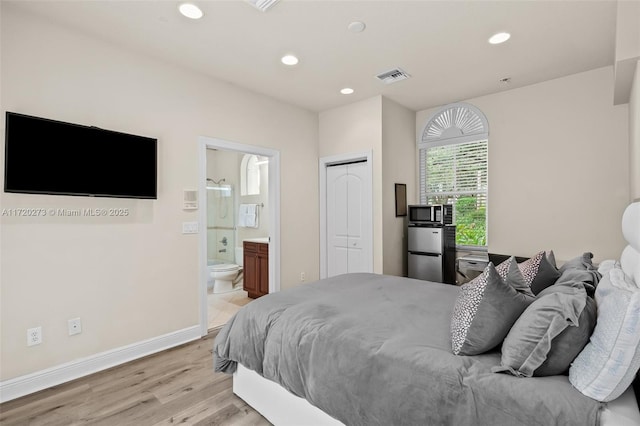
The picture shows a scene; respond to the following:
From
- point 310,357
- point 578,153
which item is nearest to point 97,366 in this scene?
point 310,357

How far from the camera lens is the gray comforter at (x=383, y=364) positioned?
1.11m

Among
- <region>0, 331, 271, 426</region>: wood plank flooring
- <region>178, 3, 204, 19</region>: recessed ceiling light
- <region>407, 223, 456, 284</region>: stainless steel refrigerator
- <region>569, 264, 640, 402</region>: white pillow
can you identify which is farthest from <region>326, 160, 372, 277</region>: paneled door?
<region>569, 264, 640, 402</region>: white pillow

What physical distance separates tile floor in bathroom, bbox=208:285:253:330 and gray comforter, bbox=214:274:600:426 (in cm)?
172

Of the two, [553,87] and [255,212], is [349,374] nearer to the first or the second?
[553,87]

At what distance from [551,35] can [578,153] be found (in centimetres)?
146

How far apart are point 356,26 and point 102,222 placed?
2675mm

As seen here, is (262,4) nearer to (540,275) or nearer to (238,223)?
(540,275)

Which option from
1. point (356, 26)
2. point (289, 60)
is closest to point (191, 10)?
point (289, 60)

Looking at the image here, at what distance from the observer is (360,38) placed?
2754 mm

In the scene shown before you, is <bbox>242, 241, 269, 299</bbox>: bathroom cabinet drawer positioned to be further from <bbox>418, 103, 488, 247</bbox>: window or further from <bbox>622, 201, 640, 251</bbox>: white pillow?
<bbox>622, 201, 640, 251</bbox>: white pillow

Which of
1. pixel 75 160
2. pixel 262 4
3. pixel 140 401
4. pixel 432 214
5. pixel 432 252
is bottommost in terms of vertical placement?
pixel 140 401

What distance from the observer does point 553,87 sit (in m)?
3.65

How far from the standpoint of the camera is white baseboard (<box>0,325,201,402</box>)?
2252 mm

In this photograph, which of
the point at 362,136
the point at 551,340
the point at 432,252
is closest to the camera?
the point at 551,340
